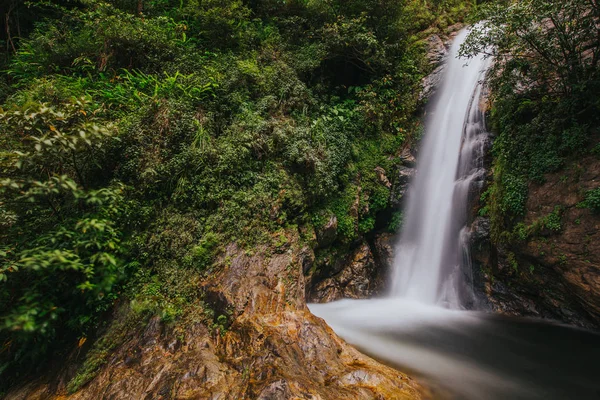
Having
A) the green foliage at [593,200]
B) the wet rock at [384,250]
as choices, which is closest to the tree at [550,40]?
the green foliage at [593,200]

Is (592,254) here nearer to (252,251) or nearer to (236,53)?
(252,251)

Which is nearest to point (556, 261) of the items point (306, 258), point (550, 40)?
point (550, 40)

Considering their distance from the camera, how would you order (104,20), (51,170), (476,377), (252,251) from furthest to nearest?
(104,20) < (252,251) < (51,170) < (476,377)

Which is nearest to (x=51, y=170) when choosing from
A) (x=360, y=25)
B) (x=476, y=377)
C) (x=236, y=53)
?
(x=236, y=53)

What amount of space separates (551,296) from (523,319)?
2.67ft

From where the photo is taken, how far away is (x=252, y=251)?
5047 mm

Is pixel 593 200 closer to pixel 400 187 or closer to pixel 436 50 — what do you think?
pixel 400 187

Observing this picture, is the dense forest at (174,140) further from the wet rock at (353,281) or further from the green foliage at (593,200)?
Answer: the green foliage at (593,200)

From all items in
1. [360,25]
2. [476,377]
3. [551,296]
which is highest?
[360,25]

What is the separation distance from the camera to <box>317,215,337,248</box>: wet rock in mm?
7172

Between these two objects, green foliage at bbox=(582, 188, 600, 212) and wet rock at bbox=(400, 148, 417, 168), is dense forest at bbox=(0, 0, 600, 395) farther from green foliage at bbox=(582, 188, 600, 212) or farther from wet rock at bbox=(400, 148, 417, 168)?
wet rock at bbox=(400, 148, 417, 168)

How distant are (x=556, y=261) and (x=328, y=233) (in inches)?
193

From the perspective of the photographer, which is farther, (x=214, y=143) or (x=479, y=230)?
(x=479, y=230)

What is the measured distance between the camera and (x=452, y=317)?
6512 millimetres
